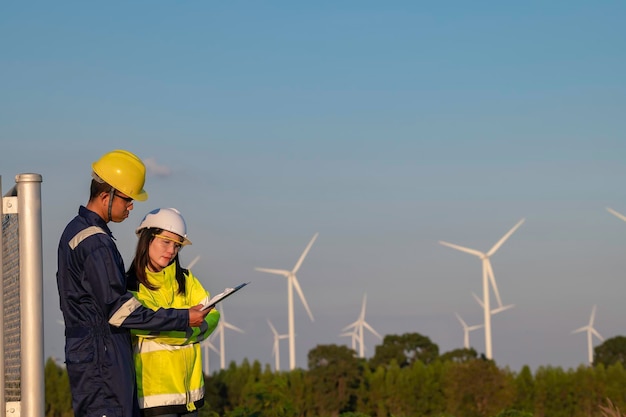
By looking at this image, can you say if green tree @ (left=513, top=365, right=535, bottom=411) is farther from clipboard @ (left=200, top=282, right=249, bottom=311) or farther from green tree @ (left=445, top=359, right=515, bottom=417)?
clipboard @ (left=200, top=282, right=249, bottom=311)

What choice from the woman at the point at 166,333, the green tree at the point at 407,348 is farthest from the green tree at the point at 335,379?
the woman at the point at 166,333

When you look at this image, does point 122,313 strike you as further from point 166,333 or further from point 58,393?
point 58,393

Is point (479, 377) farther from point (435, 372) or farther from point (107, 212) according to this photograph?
point (107, 212)

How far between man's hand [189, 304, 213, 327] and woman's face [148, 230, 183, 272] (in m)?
0.41

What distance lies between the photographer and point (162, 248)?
22.8 ft

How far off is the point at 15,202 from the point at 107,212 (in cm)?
64

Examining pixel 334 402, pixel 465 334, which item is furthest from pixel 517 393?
pixel 465 334

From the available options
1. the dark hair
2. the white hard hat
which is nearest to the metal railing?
the dark hair

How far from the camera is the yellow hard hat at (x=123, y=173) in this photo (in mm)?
6633

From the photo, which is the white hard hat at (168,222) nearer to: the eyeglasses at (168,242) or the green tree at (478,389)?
the eyeglasses at (168,242)

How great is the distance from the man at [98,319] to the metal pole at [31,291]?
9.7 inches

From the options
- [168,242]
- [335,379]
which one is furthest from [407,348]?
[168,242]

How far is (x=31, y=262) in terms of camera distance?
22.1ft

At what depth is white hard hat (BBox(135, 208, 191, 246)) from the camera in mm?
6934
